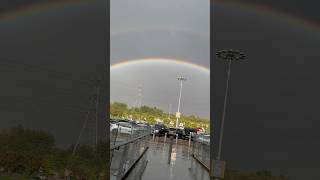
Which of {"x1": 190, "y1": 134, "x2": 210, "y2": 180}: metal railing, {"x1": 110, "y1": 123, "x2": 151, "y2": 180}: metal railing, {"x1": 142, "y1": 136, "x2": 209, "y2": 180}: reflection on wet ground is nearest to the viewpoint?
{"x1": 110, "y1": 123, "x2": 151, "y2": 180}: metal railing

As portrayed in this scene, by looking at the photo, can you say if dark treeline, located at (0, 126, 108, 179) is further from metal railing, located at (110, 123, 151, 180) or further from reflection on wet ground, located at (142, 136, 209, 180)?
metal railing, located at (110, 123, 151, 180)

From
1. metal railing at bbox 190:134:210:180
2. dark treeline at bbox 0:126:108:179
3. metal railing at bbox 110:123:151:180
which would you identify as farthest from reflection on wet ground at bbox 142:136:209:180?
dark treeline at bbox 0:126:108:179

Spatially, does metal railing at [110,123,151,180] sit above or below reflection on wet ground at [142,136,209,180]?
above

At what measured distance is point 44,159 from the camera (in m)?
18.9

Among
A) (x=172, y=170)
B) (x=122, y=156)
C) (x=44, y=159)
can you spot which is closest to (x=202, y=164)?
(x=172, y=170)

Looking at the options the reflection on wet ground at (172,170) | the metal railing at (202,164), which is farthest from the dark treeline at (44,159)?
the metal railing at (202,164)

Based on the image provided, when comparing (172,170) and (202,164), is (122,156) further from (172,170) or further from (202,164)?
(202,164)

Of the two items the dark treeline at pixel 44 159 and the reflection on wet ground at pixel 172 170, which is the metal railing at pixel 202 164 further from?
the dark treeline at pixel 44 159

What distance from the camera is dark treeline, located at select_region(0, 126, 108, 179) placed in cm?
1809

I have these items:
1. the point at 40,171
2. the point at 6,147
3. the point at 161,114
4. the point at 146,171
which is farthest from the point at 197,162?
the point at 161,114

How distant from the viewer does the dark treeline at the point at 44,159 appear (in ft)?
59.4

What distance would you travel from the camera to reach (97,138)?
22344 millimetres
